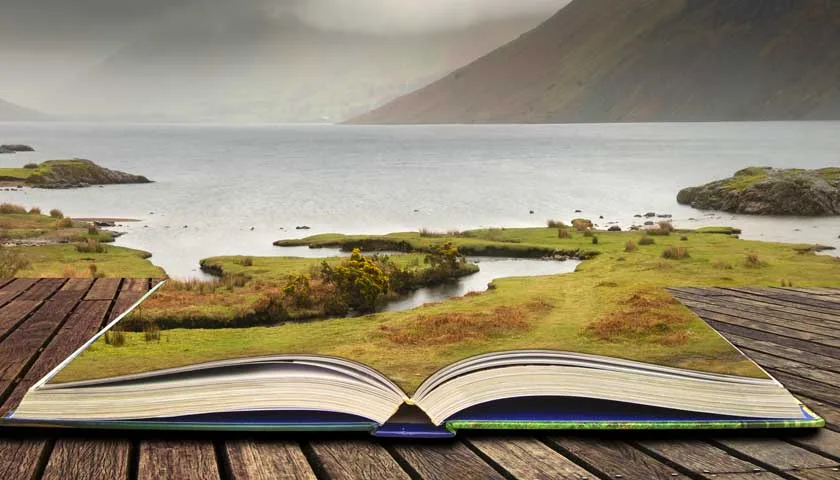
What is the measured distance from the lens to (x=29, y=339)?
14.8 ft

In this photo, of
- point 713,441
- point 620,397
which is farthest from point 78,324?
point 713,441

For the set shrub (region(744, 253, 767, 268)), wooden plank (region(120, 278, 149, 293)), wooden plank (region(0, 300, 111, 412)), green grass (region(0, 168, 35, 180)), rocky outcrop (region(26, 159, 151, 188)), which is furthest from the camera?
green grass (region(0, 168, 35, 180))

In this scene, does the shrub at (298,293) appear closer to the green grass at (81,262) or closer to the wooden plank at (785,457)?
the green grass at (81,262)

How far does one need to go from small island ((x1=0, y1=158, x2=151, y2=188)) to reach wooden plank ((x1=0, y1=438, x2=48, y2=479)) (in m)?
76.4

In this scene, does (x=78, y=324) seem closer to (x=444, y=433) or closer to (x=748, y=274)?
(x=444, y=433)

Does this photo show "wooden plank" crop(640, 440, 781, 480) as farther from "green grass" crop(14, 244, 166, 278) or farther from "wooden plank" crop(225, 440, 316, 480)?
"green grass" crop(14, 244, 166, 278)

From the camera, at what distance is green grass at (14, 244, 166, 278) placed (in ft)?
72.8

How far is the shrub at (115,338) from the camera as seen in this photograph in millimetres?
4004

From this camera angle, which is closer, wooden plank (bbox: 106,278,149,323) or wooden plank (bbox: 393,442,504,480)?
wooden plank (bbox: 393,442,504,480)

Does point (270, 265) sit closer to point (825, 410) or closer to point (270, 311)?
point (270, 311)

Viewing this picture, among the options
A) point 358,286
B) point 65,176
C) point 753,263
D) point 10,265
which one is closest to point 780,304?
point 358,286

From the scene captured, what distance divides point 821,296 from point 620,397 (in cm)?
483

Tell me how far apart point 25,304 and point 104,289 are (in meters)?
0.87

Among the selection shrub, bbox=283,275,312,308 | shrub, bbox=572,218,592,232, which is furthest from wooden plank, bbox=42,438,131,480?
shrub, bbox=572,218,592,232
